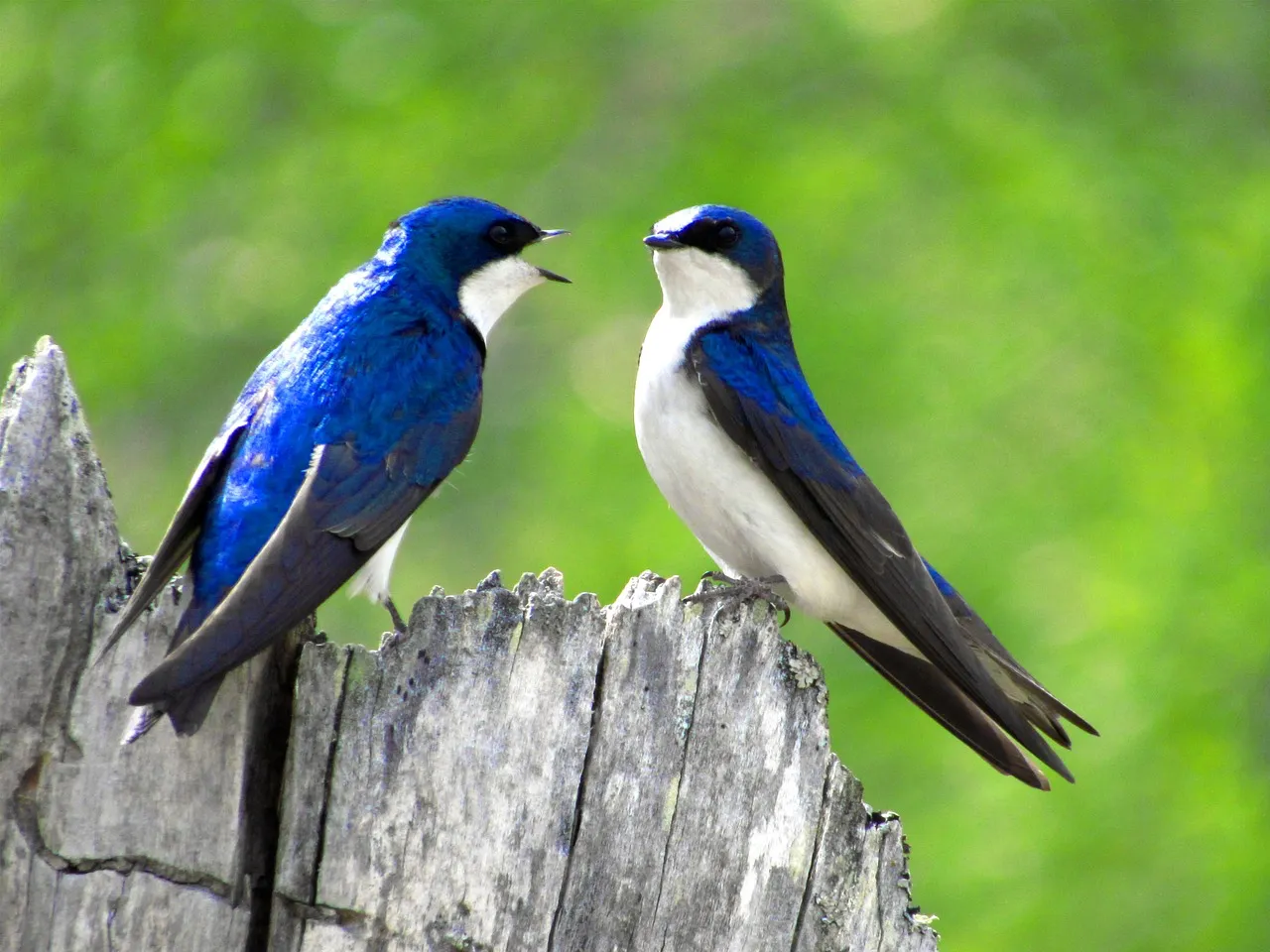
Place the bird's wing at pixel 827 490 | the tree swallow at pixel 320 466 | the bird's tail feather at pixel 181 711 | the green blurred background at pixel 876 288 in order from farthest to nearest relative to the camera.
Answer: the green blurred background at pixel 876 288 → the bird's wing at pixel 827 490 → the tree swallow at pixel 320 466 → the bird's tail feather at pixel 181 711

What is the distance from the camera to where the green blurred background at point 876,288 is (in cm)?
507

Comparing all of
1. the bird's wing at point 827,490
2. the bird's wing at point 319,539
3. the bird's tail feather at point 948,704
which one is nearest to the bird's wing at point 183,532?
the bird's wing at point 319,539

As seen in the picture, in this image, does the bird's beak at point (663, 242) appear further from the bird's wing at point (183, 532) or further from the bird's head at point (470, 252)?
the bird's wing at point (183, 532)

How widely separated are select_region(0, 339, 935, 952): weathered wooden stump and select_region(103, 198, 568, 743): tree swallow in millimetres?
118

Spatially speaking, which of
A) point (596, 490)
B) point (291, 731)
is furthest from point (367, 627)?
point (291, 731)

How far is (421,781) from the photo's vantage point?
2.54 metres

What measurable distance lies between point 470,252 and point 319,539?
1055mm

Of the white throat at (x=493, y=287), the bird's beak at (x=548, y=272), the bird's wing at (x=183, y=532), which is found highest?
the bird's beak at (x=548, y=272)

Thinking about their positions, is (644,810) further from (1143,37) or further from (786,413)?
(1143,37)

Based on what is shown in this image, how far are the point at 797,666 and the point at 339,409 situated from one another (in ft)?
3.34

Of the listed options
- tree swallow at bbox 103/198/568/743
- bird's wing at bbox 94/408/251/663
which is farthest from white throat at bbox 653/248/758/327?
bird's wing at bbox 94/408/251/663

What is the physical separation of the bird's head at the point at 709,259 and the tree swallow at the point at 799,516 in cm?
9

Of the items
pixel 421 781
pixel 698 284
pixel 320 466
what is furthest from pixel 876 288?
pixel 421 781

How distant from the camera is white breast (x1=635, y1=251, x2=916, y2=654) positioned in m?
3.54
